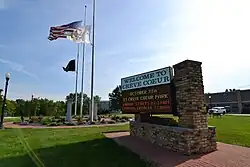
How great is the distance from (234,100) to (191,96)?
6194cm

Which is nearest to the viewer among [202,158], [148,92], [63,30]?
[202,158]

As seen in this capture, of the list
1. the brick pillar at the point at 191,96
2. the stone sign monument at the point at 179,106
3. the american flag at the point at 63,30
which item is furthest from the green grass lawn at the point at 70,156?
the american flag at the point at 63,30

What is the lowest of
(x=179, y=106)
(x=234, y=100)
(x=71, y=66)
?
(x=179, y=106)

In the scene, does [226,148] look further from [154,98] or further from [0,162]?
[0,162]

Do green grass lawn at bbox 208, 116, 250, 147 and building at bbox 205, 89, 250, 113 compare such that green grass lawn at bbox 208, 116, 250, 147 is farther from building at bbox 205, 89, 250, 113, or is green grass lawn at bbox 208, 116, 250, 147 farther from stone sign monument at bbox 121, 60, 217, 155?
building at bbox 205, 89, 250, 113

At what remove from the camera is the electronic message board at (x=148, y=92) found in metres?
9.56

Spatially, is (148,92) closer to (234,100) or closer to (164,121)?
(164,121)

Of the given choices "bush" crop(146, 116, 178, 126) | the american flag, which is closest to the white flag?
the american flag

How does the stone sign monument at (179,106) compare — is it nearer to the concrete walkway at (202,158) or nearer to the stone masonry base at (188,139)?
the stone masonry base at (188,139)

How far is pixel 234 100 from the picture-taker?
210 feet

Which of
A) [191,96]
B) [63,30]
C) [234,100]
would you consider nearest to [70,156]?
[191,96]

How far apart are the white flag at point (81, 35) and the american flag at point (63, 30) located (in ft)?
1.22

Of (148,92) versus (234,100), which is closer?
(148,92)

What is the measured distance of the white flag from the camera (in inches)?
1039
